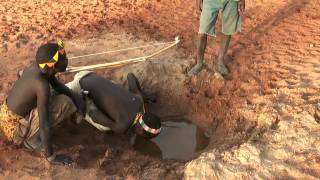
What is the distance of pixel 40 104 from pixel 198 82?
77.9 inches

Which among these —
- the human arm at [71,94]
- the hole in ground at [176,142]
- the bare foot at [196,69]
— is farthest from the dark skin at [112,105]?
the bare foot at [196,69]

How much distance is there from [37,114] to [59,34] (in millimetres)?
1921

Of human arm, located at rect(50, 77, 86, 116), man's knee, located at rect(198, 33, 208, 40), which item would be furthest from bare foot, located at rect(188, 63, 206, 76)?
human arm, located at rect(50, 77, 86, 116)

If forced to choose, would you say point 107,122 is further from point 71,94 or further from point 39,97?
point 39,97

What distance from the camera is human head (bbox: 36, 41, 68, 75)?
3.69 metres

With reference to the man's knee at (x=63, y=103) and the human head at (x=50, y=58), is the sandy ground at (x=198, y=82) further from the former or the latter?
the human head at (x=50, y=58)

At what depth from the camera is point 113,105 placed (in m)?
4.36

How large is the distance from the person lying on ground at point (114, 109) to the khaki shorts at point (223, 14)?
1.06m

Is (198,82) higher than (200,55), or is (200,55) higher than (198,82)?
(200,55)

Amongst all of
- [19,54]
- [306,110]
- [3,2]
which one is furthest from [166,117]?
[3,2]

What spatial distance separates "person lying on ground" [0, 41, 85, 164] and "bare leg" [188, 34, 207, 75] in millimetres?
1398

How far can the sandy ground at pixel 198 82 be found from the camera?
148 inches

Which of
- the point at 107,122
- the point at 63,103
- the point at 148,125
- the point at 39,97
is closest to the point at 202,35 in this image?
the point at 148,125

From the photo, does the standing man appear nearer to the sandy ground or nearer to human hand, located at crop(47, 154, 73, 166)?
the sandy ground
